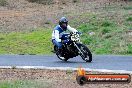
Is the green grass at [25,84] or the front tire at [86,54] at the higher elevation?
the green grass at [25,84]

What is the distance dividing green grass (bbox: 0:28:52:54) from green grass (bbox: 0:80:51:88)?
47.5 ft

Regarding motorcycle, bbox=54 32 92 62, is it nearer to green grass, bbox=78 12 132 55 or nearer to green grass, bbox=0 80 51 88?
green grass, bbox=78 12 132 55

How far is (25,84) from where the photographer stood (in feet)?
41.3

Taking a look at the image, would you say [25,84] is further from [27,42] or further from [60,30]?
[27,42]

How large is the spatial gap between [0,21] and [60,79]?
23109 mm

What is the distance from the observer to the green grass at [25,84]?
1223 centimetres

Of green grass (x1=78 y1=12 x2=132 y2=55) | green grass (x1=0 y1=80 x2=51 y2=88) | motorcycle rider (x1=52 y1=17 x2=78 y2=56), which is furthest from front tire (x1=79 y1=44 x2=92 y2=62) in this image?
green grass (x1=0 y1=80 x2=51 y2=88)

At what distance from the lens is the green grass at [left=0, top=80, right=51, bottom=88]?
40.1ft

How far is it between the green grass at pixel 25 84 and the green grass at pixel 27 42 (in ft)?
47.5

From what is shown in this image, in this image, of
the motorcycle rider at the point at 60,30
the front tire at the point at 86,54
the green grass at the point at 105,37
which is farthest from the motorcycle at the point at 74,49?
the green grass at the point at 105,37

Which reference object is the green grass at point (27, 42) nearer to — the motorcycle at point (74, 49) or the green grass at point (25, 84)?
the motorcycle at point (74, 49)

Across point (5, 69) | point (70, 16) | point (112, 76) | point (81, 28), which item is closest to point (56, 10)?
point (70, 16)

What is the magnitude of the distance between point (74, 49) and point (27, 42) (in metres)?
10.9

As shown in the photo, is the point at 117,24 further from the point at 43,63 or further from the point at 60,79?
the point at 60,79
